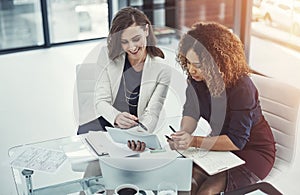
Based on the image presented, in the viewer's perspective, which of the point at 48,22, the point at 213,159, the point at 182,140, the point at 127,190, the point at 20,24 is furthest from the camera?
the point at 20,24

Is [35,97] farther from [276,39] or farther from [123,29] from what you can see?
[276,39]

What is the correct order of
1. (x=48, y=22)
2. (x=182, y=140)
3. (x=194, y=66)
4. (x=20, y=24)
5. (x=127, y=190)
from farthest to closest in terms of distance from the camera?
1. (x=20, y=24)
2. (x=48, y=22)
3. (x=194, y=66)
4. (x=182, y=140)
5. (x=127, y=190)

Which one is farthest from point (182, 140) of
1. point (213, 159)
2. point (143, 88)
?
point (143, 88)

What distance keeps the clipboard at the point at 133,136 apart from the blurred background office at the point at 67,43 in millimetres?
656

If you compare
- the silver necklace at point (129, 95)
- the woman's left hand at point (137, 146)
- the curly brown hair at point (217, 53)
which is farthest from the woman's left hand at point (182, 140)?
the silver necklace at point (129, 95)

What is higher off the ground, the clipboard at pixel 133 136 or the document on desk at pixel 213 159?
the clipboard at pixel 133 136

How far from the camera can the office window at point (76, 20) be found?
17.4ft

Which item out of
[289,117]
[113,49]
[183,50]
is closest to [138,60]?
[113,49]

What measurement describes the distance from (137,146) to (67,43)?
3622 mm

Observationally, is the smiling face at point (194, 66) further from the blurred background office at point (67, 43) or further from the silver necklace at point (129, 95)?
the blurred background office at point (67, 43)

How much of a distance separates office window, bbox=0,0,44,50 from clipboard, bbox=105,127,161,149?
134 inches

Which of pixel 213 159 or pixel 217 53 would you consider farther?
pixel 217 53

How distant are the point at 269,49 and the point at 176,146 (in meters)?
2.58

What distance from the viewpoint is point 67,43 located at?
536 cm
